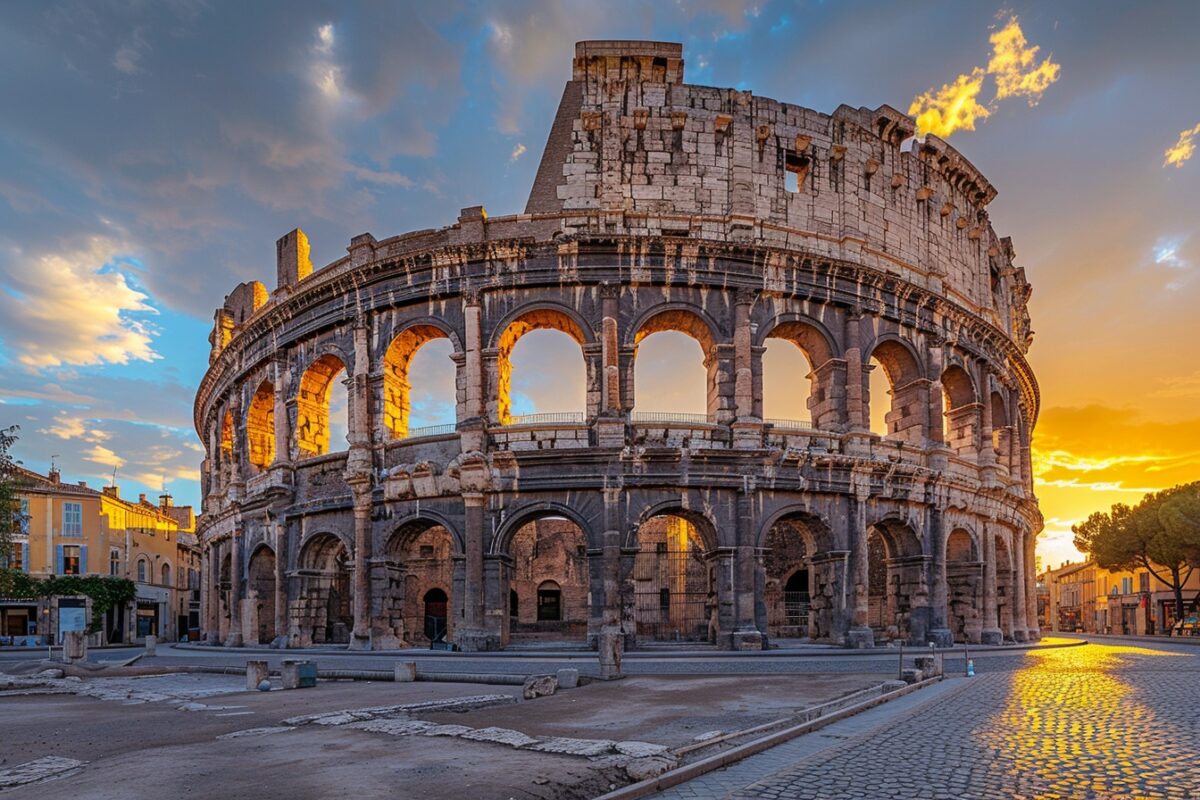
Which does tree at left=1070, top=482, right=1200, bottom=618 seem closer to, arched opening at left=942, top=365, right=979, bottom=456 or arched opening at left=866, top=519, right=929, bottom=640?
arched opening at left=942, top=365, right=979, bottom=456

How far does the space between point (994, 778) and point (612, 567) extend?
11916mm

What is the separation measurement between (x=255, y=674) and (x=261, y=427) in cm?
1342

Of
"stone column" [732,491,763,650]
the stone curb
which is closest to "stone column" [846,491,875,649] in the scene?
Result: "stone column" [732,491,763,650]

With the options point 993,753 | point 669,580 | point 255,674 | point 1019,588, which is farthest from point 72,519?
point 993,753

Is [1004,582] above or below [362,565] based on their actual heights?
below

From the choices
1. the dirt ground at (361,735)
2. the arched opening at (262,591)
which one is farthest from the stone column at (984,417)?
the arched opening at (262,591)

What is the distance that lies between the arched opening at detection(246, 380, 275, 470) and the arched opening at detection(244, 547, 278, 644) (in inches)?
117

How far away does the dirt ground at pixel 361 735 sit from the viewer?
5.89 m

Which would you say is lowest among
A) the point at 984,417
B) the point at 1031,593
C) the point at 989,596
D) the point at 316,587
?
the point at 1031,593

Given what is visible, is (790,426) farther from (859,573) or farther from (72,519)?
(72,519)

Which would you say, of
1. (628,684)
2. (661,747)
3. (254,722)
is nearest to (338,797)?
(661,747)

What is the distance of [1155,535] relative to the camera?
3869 centimetres

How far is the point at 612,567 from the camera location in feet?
58.3

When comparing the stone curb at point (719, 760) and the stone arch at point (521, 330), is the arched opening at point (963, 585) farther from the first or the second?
the stone curb at point (719, 760)
